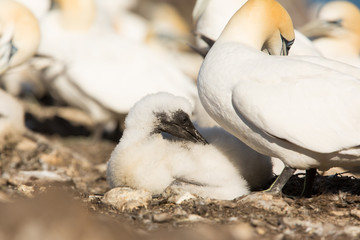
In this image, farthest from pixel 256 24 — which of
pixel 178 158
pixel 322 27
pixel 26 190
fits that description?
pixel 322 27

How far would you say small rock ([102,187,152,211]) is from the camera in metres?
4.91

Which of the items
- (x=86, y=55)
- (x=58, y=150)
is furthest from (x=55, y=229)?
(x=86, y=55)

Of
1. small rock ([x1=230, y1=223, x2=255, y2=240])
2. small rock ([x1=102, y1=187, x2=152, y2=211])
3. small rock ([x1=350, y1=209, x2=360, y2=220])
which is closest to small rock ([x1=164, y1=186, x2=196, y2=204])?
small rock ([x1=102, y1=187, x2=152, y2=211])

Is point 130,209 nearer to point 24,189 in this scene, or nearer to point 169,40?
point 24,189

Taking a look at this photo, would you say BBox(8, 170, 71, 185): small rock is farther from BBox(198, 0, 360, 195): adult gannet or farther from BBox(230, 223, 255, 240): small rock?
BBox(230, 223, 255, 240): small rock

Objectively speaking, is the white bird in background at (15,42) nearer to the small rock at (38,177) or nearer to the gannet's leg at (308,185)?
the small rock at (38,177)

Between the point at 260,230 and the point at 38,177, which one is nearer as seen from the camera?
the point at 260,230

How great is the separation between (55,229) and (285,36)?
2886 mm

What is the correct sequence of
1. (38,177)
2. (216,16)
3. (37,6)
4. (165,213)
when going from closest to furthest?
(165,213) < (38,177) < (216,16) < (37,6)

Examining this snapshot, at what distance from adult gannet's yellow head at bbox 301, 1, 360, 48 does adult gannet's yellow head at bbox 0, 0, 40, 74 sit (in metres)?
3.62

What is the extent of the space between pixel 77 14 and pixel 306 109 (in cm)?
535

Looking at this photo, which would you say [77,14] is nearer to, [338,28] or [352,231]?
[338,28]

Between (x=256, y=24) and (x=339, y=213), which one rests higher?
(x=256, y=24)

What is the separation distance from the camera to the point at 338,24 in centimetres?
933
